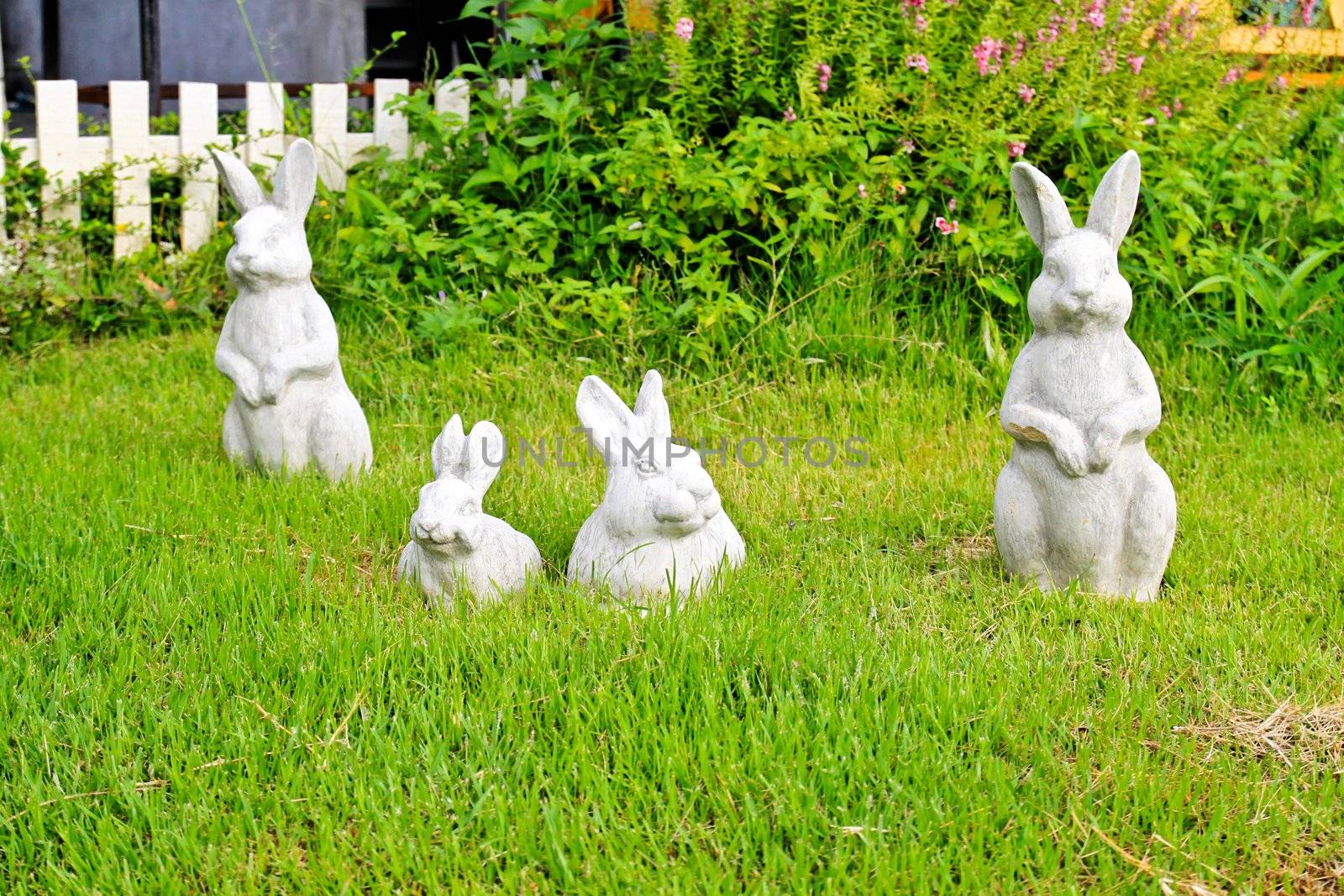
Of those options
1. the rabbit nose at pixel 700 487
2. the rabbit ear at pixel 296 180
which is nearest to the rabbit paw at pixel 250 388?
the rabbit ear at pixel 296 180

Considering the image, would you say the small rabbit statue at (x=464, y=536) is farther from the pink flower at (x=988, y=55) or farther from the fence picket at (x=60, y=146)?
the fence picket at (x=60, y=146)

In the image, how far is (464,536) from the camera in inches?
130

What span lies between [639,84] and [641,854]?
4.45m

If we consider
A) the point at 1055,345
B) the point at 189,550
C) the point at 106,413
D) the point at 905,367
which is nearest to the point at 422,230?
the point at 106,413

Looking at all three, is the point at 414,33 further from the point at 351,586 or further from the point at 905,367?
the point at 351,586

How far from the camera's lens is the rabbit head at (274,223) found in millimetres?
4227

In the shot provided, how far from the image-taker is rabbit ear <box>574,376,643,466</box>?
345 centimetres

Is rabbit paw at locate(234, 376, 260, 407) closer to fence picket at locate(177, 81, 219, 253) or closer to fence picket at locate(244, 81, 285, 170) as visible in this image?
fence picket at locate(177, 81, 219, 253)

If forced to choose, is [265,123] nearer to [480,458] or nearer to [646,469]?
[480,458]

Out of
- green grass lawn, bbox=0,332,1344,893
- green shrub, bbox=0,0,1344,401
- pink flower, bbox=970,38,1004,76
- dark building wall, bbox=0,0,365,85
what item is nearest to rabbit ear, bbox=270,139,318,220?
green grass lawn, bbox=0,332,1344,893

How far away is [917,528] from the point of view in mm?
4152

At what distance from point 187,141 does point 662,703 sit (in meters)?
4.78

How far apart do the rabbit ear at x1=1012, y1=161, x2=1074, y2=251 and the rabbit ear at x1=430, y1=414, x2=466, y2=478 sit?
157 centimetres

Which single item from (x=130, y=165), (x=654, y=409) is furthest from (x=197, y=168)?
(x=654, y=409)
